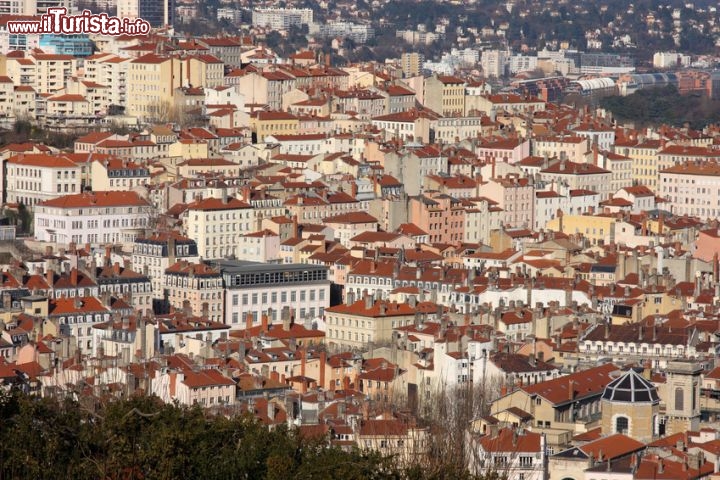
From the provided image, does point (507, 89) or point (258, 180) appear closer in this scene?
point (258, 180)

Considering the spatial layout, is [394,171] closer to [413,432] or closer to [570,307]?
[570,307]

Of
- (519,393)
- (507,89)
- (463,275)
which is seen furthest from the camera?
(507,89)

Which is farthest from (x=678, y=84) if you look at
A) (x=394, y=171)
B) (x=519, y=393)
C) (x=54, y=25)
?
(x=519, y=393)

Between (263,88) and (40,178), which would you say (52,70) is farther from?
(40,178)

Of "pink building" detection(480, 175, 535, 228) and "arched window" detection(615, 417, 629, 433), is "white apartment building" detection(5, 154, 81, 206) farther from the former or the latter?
"arched window" detection(615, 417, 629, 433)

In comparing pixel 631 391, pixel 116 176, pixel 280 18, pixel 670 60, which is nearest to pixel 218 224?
pixel 116 176

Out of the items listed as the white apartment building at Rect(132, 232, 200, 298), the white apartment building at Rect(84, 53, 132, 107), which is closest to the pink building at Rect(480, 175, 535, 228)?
the white apartment building at Rect(132, 232, 200, 298)
